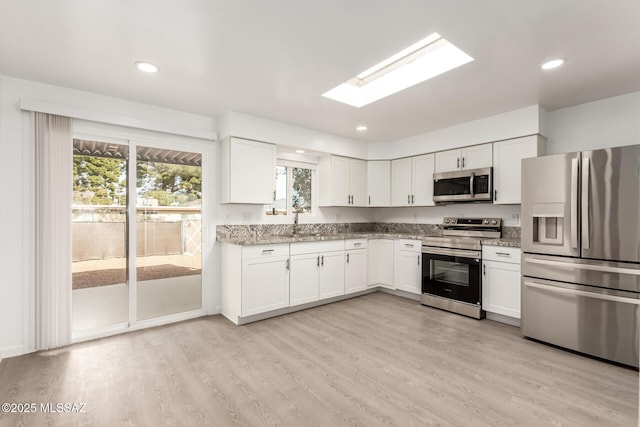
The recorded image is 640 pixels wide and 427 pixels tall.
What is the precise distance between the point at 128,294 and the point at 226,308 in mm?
1081

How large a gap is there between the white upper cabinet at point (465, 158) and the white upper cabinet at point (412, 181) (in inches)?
7.0

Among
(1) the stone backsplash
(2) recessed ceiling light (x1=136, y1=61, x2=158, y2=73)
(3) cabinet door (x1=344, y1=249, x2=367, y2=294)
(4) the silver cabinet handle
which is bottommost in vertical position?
(3) cabinet door (x1=344, y1=249, x2=367, y2=294)

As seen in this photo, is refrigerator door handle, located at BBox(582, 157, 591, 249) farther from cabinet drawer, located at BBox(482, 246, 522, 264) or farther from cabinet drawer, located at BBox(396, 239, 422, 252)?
cabinet drawer, located at BBox(396, 239, 422, 252)

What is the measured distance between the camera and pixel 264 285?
3.59 m

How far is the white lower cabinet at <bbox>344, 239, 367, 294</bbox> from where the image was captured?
174 inches

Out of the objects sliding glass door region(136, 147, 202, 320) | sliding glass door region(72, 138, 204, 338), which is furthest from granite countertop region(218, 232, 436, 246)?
sliding glass door region(72, 138, 204, 338)

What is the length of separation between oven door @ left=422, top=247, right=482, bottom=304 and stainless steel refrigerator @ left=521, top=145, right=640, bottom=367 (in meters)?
0.58

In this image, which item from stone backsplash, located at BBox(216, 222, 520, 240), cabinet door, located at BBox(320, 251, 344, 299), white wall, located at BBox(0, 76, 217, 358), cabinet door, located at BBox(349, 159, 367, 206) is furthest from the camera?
cabinet door, located at BBox(349, 159, 367, 206)

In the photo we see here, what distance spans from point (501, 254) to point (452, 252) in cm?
55

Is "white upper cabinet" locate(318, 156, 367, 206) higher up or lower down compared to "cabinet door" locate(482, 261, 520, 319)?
higher up

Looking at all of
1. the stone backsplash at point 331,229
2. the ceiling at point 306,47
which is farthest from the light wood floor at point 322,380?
the ceiling at point 306,47

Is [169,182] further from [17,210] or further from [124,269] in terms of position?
[17,210]

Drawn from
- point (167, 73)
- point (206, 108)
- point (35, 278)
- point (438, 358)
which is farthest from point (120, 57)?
point (438, 358)

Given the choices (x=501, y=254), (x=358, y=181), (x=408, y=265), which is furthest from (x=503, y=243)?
(x=358, y=181)
